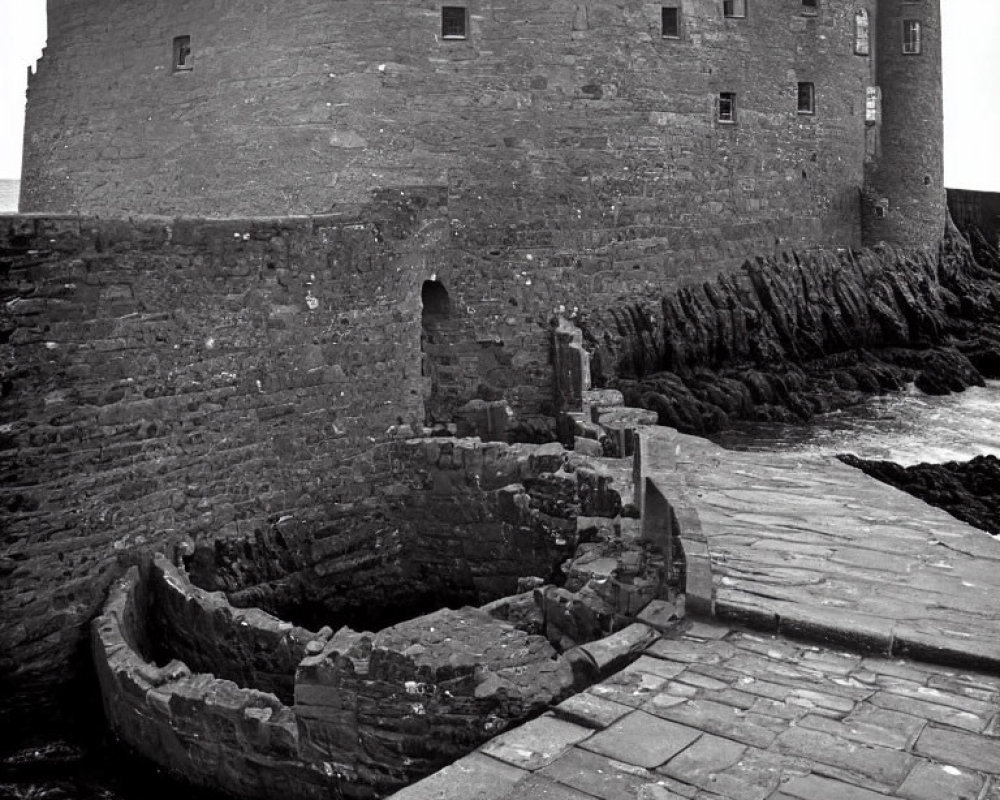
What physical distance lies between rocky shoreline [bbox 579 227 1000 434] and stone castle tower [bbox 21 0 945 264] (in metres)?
0.76

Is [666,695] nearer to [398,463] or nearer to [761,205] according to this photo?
[398,463]

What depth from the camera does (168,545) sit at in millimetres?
10055

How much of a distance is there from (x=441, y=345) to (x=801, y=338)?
360 inches

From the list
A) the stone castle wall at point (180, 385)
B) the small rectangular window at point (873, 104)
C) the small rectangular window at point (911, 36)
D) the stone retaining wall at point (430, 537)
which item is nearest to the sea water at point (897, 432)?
the small rectangular window at point (873, 104)

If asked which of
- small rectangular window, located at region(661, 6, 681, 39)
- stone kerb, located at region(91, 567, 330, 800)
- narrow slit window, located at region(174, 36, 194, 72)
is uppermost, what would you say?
small rectangular window, located at region(661, 6, 681, 39)

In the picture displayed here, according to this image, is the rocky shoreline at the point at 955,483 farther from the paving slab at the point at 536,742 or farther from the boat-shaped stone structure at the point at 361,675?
the paving slab at the point at 536,742

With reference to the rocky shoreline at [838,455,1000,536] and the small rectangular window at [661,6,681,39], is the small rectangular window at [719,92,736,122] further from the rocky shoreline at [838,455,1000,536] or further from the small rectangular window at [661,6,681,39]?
the rocky shoreline at [838,455,1000,536]

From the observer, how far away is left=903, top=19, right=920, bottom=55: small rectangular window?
2688 centimetres

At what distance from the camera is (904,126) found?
2680 cm

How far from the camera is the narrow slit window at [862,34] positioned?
25438 millimetres

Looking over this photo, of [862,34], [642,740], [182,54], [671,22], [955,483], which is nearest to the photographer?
[642,740]

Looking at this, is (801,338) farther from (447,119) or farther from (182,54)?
(182,54)

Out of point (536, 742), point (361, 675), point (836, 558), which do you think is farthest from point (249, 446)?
point (536, 742)

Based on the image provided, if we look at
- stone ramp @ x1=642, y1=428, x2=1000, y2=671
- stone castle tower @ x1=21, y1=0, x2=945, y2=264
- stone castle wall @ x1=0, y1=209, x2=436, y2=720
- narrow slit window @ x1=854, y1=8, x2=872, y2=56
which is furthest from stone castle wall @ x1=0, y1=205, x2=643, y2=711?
narrow slit window @ x1=854, y1=8, x2=872, y2=56
